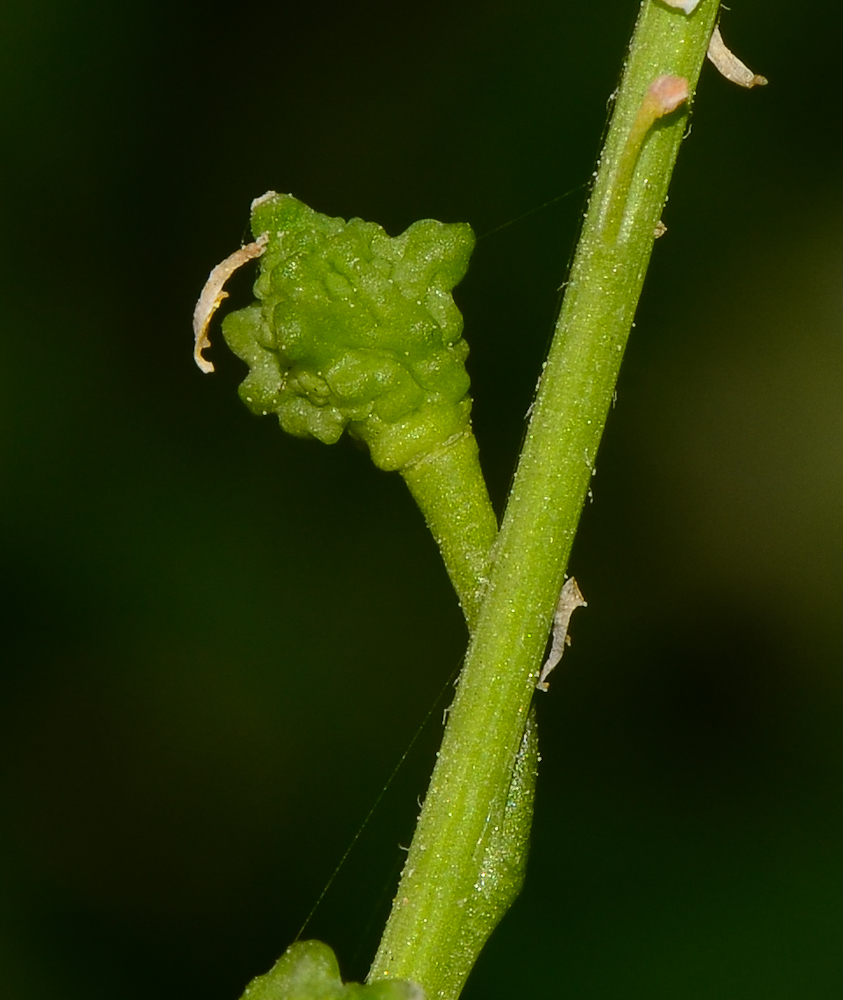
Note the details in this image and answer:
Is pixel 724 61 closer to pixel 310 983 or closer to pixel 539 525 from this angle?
pixel 539 525

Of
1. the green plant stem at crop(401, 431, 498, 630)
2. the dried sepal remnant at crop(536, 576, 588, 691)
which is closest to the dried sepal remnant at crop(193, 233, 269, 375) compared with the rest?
→ the green plant stem at crop(401, 431, 498, 630)

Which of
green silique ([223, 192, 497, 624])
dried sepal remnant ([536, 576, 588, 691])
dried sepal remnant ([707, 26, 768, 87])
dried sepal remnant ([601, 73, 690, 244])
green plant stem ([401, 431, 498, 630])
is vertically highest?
dried sepal remnant ([707, 26, 768, 87])

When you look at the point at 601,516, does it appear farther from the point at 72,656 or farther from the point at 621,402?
the point at 72,656

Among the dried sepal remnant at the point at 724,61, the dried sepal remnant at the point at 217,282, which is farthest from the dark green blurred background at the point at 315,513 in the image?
the dried sepal remnant at the point at 724,61

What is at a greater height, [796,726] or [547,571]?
[796,726]

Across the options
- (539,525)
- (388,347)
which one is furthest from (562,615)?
(388,347)

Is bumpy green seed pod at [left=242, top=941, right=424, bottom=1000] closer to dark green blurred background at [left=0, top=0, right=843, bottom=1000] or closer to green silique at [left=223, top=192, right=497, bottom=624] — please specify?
green silique at [left=223, top=192, right=497, bottom=624]


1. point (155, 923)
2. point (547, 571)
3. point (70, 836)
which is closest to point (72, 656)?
point (70, 836)

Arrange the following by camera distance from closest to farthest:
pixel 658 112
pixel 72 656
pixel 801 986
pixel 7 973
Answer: pixel 658 112
pixel 801 986
pixel 7 973
pixel 72 656
